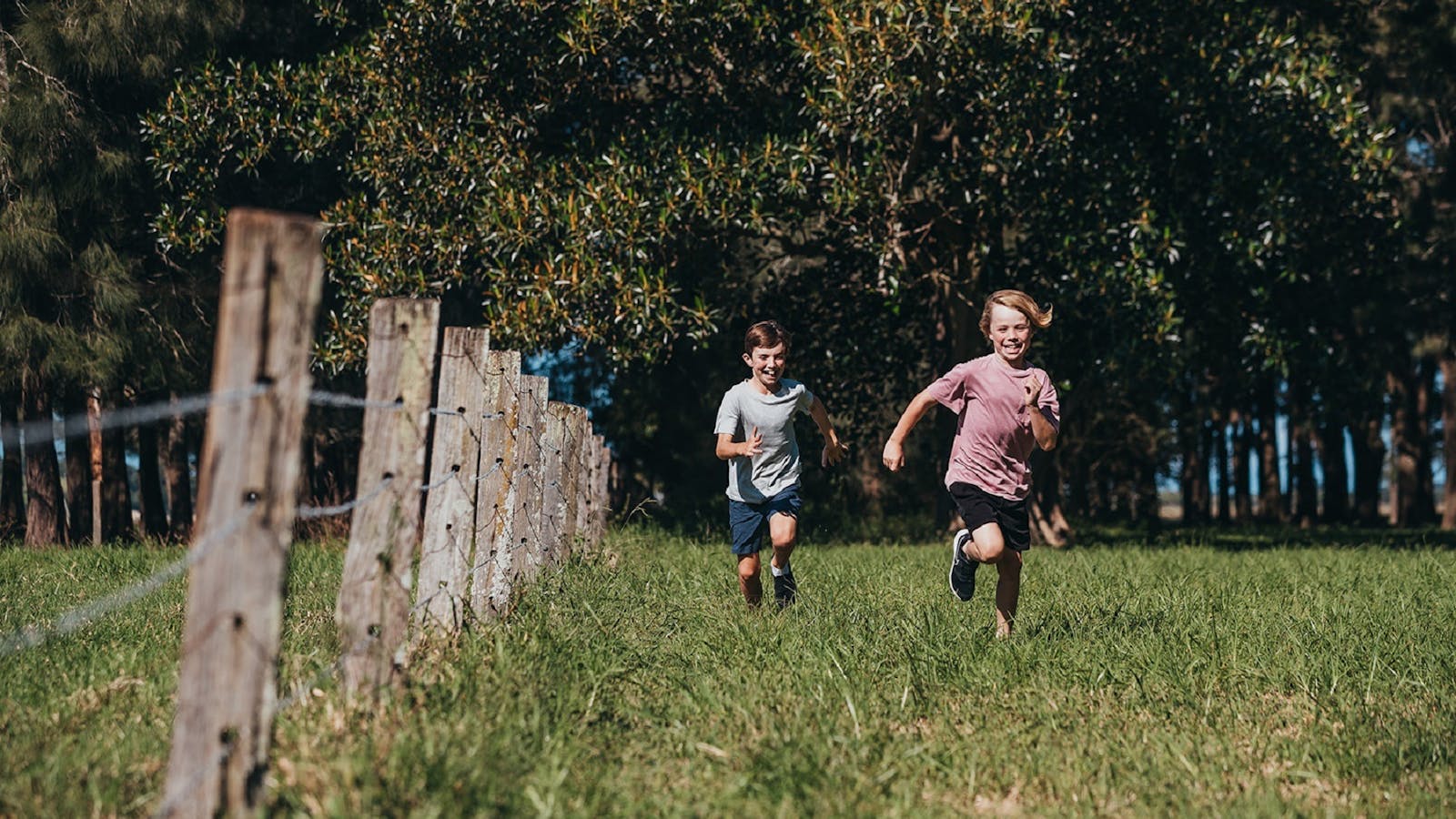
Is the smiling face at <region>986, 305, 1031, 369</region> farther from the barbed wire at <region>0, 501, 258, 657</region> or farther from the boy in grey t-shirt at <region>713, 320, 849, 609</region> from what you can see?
the barbed wire at <region>0, 501, 258, 657</region>

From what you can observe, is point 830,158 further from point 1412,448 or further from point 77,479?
point 1412,448

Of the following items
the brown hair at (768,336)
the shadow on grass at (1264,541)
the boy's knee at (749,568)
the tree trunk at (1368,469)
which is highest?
the tree trunk at (1368,469)

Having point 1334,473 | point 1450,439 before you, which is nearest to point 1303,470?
point 1334,473

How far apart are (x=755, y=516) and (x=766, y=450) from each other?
40cm

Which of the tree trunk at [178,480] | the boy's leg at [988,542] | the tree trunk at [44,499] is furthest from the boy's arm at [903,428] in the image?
the tree trunk at [178,480]

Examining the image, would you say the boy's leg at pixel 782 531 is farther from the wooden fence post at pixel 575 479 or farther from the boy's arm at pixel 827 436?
the wooden fence post at pixel 575 479

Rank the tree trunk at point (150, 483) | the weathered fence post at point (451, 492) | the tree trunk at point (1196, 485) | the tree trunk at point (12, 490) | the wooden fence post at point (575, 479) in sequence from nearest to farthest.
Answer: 1. the weathered fence post at point (451, 492)
2. the wooden fence post at point (575, 479)
3. the tree trunk at point (12, 490)
4. the tree trunk at point (150, 483)
5. the tree trunk at point (1196, 485)

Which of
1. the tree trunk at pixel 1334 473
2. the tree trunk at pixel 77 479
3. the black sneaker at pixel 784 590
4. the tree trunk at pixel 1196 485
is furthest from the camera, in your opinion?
the tree trunk at pixel 1196 485

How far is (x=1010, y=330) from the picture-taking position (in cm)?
677

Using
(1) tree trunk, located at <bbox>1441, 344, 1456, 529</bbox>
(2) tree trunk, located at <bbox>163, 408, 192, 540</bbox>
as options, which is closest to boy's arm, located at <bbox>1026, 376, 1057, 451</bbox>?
(2) tree trunk, located at <bbox>163, 408, 192, 540</bbox>

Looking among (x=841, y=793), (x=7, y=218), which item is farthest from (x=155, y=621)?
(x=7, y=218)

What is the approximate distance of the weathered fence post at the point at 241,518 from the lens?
3.08m

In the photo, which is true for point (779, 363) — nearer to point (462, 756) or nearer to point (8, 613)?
point (462, 756)

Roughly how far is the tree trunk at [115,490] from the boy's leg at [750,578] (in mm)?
15255
